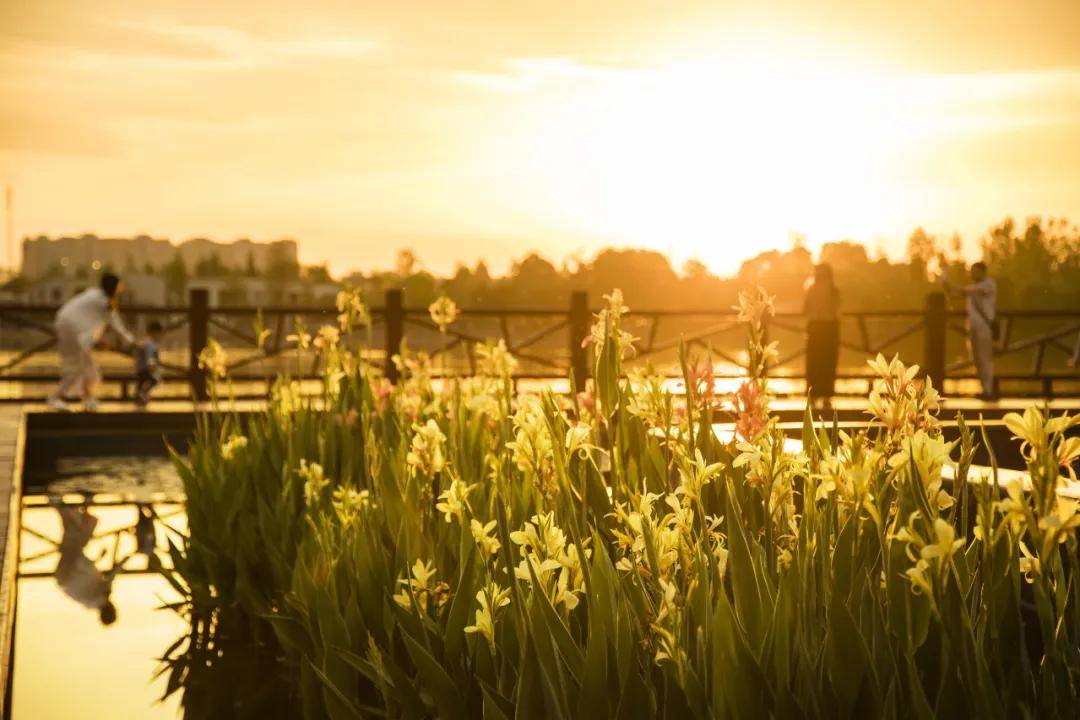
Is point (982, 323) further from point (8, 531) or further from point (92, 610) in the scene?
point (8, 531)

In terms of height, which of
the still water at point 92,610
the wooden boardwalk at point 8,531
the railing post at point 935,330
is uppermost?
the railing post at point 935,330

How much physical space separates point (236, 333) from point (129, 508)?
7.21 metres

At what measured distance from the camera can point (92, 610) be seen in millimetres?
5297

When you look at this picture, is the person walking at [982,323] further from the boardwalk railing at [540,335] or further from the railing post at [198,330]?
the railing post at [198,330]

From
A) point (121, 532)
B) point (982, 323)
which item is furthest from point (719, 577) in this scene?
point (982, 323)

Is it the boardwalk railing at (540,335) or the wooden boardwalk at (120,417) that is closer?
the wooden boardwalk at (120,417)

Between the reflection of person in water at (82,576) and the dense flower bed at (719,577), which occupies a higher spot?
the dense flower bed at (719,577)

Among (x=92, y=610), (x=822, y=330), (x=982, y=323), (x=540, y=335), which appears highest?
(x=982, y=323)

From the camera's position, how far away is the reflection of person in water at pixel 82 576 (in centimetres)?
539

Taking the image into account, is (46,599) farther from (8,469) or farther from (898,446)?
(898,446)

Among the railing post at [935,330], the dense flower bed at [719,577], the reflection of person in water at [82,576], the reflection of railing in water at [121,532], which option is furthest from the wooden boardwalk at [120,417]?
the dense flower bed at [719,577]

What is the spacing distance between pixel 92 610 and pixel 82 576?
0.68 meters

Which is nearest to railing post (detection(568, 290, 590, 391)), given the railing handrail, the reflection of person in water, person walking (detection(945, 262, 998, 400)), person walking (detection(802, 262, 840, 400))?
the railing handrail

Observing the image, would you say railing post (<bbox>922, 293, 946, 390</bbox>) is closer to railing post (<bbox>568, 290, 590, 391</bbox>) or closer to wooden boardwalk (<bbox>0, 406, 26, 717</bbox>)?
railing post (<bbox>568, 290, 590, 391</bbox>)
